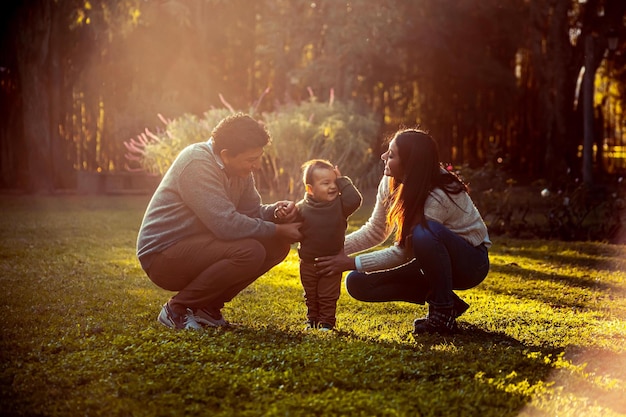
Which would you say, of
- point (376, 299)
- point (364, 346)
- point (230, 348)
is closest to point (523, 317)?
point (376, 299)

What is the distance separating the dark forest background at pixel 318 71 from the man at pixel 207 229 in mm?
10865

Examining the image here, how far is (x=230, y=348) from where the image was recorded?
481cm

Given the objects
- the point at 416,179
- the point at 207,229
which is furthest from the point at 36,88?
the point at 416,179

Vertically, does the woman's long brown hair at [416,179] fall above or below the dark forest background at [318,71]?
below

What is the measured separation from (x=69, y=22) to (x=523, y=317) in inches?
530

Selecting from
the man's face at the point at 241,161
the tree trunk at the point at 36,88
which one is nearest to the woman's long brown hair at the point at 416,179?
the man's face at the point at 241,161

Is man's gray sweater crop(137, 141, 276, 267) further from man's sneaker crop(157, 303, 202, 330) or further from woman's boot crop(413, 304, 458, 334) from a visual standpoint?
woman's boot crop(413, 304, 458, 334)

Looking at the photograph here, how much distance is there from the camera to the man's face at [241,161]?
5352 mm

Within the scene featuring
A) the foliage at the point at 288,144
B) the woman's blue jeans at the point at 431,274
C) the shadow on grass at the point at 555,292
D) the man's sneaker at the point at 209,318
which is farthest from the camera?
the foliage at the point at 288,144

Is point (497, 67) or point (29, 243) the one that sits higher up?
point (497, 67)

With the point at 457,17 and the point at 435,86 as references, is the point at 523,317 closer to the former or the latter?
the point at 457,17

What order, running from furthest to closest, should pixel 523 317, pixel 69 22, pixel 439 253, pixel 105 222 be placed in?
pixel 69 22
pixel 105 222
pixel 523 317
pixel 439 253

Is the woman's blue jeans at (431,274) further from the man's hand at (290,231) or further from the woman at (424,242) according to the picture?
the man's hand at (290,231)

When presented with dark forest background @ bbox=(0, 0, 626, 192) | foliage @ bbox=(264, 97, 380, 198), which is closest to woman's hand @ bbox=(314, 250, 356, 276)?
foliage @ bbox=(264, 97, 380, 198)
